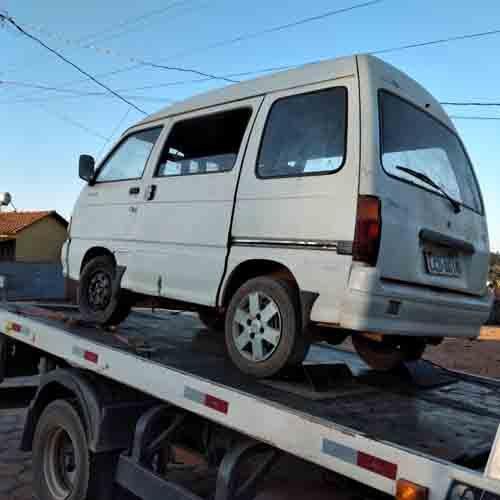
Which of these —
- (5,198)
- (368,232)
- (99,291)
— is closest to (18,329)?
(99,291)

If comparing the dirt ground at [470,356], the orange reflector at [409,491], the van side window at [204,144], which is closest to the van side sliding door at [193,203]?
the van side window at [204,144]

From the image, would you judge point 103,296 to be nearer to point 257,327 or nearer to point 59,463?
point 59,463

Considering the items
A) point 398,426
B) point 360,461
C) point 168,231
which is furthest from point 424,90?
point 360,461

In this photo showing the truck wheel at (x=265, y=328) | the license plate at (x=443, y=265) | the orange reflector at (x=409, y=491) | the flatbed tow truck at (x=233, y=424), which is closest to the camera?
the orange reflector at (x=409, y=491)

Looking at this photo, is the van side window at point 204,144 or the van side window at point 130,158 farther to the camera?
the van side window at point 130,158

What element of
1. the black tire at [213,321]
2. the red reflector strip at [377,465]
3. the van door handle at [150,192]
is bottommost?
the red reflector strip at [377,465]

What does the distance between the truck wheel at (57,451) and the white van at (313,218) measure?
98cm

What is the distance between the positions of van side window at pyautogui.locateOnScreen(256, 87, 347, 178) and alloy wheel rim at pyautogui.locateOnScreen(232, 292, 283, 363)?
747mm

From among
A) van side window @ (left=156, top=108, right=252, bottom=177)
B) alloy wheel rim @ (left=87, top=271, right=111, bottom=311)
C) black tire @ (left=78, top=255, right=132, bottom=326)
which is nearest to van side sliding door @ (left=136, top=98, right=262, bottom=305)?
van side window @ (left=156, top=108, right=252, bottom=177)

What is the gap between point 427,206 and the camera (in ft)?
10.1

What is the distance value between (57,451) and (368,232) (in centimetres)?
267

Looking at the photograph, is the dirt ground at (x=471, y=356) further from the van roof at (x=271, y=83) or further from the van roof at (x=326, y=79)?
the van roof at (x=271, y=83)

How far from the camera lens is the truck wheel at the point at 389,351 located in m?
3.73

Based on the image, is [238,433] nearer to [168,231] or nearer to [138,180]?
[168,231]
